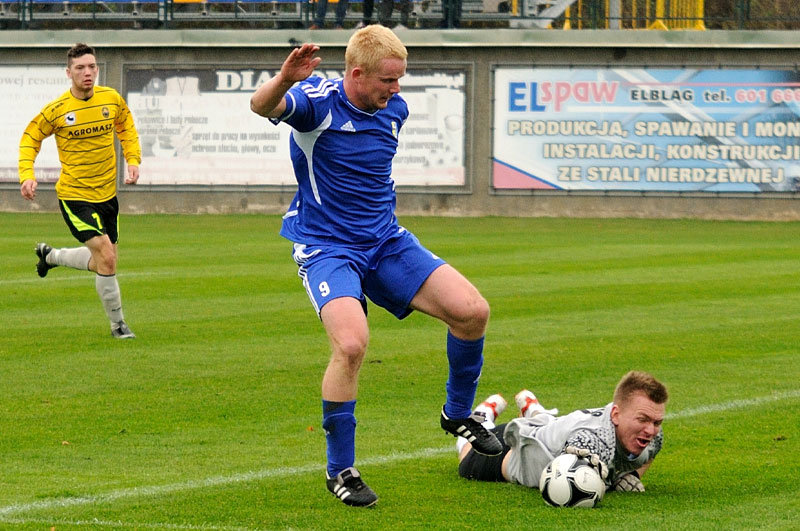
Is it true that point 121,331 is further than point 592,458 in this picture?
Yes

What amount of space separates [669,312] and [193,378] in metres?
5.19

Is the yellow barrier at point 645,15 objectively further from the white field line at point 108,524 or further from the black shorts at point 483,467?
the white field line at point 108,524

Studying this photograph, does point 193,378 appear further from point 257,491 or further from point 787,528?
point 787,528

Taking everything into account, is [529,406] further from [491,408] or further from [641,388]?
[641,388]

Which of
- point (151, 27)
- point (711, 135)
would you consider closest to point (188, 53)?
point (151, 27)

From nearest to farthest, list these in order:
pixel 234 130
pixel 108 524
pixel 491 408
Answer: pixel 108 524
pixel 491 408
pixel 234 130

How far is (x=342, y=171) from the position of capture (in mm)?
6008

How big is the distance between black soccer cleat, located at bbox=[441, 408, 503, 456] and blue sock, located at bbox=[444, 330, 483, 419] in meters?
0.03

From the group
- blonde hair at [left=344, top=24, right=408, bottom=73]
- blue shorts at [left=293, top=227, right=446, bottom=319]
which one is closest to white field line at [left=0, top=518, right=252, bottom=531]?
blue shorts at [left=293, top=227, right=446, bottom=319]

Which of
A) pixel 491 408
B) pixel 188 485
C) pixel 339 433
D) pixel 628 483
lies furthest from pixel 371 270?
pixel 628 483

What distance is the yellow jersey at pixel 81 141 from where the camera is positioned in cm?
1139

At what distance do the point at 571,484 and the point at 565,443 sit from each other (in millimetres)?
299

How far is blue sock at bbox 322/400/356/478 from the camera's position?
5.67 metres

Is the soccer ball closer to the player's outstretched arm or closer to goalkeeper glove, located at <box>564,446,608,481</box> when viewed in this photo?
goalkeeper glove, located at <box>564,446,608,481</box>
